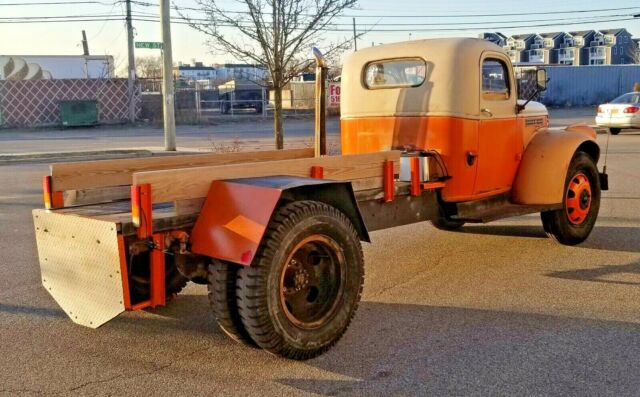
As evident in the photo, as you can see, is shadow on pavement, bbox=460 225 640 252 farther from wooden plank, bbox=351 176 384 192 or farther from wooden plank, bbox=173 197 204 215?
wooden plank, bbox=173 197 204 215

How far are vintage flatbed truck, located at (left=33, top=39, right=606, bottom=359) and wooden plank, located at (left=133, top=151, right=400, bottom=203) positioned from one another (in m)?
0.01

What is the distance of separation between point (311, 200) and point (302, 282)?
0.54 m

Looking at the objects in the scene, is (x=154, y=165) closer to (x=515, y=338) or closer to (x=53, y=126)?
(x=515, y=338)

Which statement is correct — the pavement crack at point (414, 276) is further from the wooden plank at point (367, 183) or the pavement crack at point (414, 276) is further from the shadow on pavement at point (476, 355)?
the wooden plank at point (367, 183)

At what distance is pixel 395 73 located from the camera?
698 cm

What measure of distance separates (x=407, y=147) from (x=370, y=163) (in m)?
1.29

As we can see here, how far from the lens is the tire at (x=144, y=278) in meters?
4.57

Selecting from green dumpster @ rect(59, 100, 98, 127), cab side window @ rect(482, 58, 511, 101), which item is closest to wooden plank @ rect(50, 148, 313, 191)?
cab side window @ rect(482, 58, 511, 101)

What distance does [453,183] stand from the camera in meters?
6.41

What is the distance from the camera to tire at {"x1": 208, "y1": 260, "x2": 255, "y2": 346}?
14.1 ft

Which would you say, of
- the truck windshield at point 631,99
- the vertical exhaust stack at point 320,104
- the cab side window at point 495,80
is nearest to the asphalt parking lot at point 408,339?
the vertical exhaust stack at point 320,104

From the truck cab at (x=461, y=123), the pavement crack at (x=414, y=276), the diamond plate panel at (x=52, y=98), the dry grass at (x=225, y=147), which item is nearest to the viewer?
the pavement crack at (x=414, y=276)

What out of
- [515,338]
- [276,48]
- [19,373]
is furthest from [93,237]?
[276,48]

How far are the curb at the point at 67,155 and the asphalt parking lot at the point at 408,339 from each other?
42.1 ft
